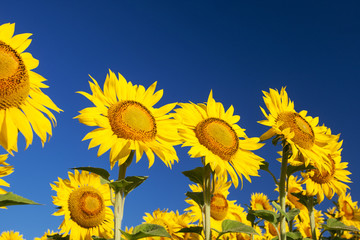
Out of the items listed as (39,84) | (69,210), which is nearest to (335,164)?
(69,210)

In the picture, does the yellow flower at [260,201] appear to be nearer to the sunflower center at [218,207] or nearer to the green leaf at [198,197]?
the sunflower center at [218,207]

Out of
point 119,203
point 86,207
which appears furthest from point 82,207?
point 119,203

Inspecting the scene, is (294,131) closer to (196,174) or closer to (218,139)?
(218,139)

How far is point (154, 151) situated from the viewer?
404cm

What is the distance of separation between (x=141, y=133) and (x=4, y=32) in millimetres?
1696

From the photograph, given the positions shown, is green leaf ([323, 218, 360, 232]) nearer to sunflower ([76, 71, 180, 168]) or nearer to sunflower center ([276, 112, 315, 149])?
sunflower center ([276, 112, 315, 149])

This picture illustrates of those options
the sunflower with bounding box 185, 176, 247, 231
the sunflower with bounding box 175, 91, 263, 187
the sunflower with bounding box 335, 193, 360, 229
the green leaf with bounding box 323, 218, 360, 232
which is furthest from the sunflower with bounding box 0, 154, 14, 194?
the sunflower with bounding box 335, 193, 360, 229

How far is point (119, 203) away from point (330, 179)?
15.6 feet

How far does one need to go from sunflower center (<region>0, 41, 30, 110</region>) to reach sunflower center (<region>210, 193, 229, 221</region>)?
4.48 meters

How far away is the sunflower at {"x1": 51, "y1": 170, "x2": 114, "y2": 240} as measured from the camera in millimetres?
6301

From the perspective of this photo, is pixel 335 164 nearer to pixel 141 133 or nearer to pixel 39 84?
pixel 141 133

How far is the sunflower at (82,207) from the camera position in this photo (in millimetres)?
6301

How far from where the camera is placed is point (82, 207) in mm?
6391

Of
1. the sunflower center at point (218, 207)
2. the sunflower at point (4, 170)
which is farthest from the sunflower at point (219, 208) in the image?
the sunflower at point (4, 170)
